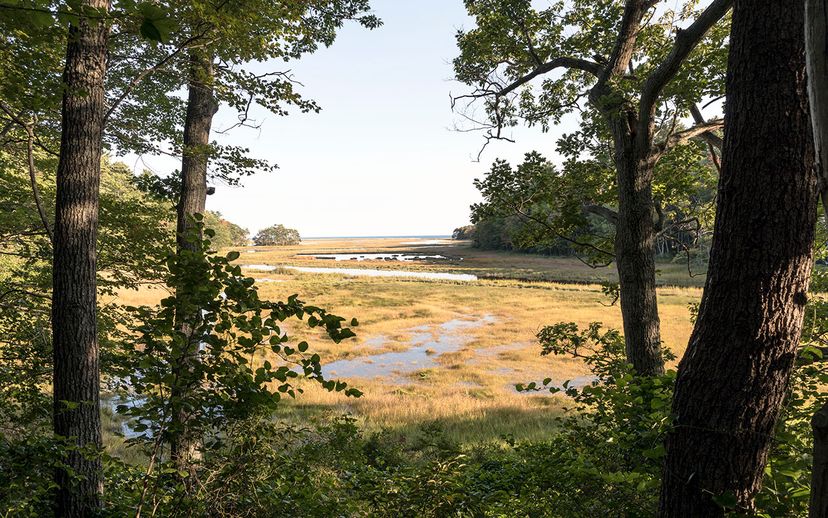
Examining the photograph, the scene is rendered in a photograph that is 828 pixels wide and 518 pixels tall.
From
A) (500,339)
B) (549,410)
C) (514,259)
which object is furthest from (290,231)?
(549,410)

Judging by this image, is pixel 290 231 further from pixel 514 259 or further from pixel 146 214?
pixel 146 214

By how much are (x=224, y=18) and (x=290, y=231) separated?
201847 mm

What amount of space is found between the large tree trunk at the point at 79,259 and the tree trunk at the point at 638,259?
23.2 feet

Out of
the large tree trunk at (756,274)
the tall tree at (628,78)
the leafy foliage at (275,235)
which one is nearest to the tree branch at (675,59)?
the tall tree at (628,78)

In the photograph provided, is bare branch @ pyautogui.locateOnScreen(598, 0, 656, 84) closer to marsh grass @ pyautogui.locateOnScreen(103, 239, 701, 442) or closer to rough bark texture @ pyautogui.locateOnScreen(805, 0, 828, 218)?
marsh grass @ pyautogui.locateOnScreen(103, 239, 701, 442)

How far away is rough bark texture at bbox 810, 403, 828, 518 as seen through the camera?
167 centimetres

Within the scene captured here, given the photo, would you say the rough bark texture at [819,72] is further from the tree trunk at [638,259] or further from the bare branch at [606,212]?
the bare branch at [606,212]

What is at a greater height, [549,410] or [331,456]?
[331,456]

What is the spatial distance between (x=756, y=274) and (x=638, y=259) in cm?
440

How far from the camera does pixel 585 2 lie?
799 centimetres

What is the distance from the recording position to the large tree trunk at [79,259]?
4207 mm

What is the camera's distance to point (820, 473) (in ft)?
5.59

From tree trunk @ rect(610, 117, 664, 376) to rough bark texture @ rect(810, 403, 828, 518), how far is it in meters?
4.97

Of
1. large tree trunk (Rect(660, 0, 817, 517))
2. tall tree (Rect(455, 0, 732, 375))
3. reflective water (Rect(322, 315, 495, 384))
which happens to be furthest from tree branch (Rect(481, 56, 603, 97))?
reflective water (Rect(322, 315, 495, 384))
